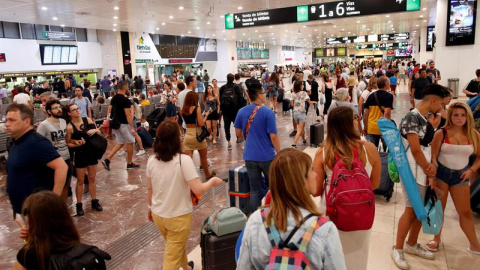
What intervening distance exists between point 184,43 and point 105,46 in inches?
362

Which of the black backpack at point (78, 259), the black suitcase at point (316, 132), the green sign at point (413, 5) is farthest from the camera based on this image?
the green sign at point (413, 5)

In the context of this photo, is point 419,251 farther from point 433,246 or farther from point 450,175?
point 450,175

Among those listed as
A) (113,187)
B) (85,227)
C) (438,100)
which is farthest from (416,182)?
(113,187)

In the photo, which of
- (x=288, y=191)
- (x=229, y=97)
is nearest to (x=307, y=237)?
(x=288, y=191)

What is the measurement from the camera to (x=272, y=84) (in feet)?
42.2

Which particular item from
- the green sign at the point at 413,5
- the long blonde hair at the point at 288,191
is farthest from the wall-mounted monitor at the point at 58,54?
the long blonde hair at the point at 288,191

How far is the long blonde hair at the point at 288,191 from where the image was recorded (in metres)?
1.51

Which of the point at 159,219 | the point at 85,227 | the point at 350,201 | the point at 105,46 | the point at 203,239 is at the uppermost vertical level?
the point at 105,46

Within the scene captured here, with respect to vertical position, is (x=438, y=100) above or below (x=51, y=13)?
below

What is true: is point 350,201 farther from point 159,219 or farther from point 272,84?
point 272,84

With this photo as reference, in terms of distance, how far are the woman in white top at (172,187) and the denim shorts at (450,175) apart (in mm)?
2177

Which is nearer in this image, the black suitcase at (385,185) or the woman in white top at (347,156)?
the woman in white top at (347,156)

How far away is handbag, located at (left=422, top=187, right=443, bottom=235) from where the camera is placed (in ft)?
10.9

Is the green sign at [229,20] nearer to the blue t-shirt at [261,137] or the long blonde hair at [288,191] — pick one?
the blue t-shirt at [261,137]
